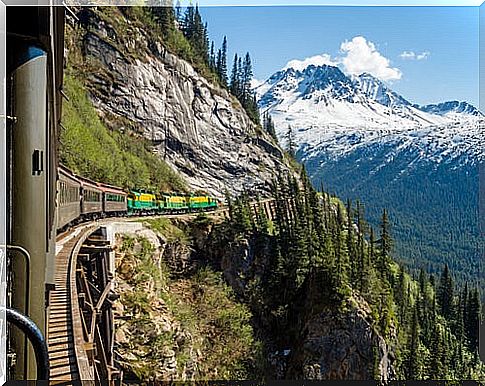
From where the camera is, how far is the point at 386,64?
12.3 ft

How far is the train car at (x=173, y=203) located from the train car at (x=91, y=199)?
1.25 ft

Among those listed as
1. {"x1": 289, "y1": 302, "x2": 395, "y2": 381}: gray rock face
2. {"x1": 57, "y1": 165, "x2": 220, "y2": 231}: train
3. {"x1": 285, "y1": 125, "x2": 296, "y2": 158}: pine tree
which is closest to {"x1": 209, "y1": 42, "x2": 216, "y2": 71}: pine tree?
{"x1": 285, "y1": 125, "x2": 296, "y2": 158}: pine tree

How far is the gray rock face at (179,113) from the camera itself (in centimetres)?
379

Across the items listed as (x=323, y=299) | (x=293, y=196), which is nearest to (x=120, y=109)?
(x=293, y=196)

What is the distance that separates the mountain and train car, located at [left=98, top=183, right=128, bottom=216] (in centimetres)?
102

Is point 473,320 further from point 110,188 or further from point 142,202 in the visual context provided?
point 110,188

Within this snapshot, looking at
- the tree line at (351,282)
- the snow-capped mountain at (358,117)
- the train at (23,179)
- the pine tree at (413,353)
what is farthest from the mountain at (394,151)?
the train at (23,179)

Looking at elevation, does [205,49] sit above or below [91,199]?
above

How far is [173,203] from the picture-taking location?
3.87m

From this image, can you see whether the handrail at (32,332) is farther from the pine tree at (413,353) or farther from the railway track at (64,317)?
the pine tree at (413,353)

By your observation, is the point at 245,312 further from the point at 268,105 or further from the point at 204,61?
the point at 204,61

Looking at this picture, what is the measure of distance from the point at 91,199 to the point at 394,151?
188 centimetres

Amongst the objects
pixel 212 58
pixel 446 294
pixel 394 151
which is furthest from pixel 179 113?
pixel 446 294

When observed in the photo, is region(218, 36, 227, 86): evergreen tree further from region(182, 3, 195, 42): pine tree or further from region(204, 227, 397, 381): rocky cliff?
region(204, 227, 397, 381): rocky cliff
